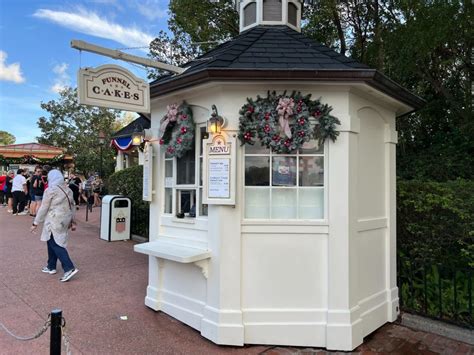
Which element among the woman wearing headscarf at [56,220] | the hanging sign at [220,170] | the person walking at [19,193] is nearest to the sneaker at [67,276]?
the woman wearing headscarf at [56,220]

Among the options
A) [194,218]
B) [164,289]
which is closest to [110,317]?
[164,289]

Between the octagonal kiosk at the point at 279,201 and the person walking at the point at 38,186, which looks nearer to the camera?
the octagonal kiosk at the point at 279,201

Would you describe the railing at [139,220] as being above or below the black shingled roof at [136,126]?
below

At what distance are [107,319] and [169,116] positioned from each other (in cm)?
259

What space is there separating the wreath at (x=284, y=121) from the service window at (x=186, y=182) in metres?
0.68

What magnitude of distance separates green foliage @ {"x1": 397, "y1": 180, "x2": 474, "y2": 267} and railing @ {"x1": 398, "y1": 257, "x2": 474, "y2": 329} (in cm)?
23

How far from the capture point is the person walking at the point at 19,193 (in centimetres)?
1386

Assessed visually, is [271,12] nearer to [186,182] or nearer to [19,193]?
[186,182]

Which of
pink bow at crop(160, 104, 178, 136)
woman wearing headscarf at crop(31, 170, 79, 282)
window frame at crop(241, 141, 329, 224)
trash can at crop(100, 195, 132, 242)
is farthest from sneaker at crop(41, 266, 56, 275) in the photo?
window frame at crop(241, 141, 329, 224)

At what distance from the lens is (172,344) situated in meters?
4.00

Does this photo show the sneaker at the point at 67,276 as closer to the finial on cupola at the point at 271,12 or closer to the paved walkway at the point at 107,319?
the paved walkway at the point at 107,319

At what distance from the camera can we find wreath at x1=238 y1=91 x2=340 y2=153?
3969mm

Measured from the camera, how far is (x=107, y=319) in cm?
463

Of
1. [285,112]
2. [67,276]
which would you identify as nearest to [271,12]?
[285,112]
